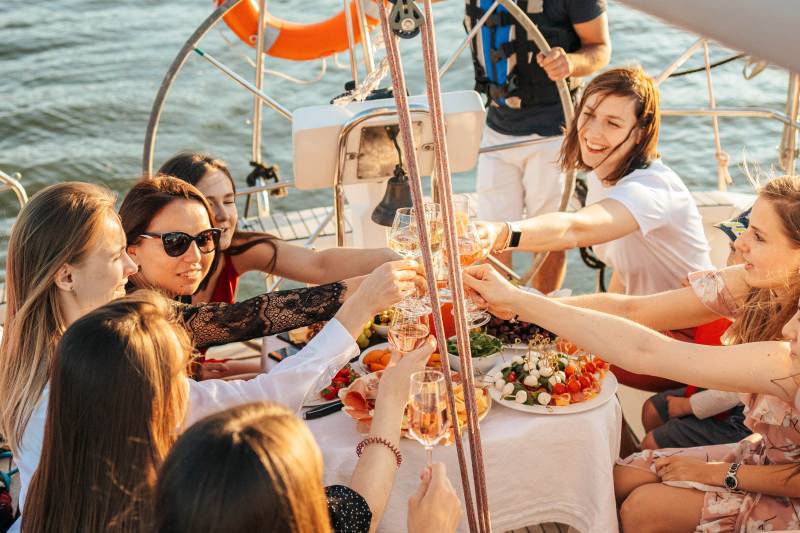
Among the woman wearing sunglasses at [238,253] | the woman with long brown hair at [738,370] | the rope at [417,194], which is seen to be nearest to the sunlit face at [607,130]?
the woman with long brown hair at [738,370]

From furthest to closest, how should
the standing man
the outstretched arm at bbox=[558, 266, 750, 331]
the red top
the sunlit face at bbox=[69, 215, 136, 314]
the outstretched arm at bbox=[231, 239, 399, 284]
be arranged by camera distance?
the standing man, the red top, the outstretched arm at bbox=[231, 239, 399, 284], the outstretched arm at bbox=[558, 266, 750, 331], the sunlit face at bbox=[69, 215, 136, 314]

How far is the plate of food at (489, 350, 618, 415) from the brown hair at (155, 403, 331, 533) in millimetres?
979

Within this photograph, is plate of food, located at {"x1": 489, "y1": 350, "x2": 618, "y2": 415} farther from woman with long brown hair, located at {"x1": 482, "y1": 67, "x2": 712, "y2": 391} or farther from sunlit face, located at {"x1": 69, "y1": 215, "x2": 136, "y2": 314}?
sunlit face, located at {"x1": 69, "y1": 215, "x2": 136, "y2": 314}

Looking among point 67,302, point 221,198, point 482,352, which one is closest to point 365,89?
point 221,198

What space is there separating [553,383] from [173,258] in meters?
0.97

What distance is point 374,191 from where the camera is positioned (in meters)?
2.80

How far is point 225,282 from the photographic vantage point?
2633mm

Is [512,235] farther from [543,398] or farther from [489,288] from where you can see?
[543,398]

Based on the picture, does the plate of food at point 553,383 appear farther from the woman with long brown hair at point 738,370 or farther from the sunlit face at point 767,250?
the sunlit face at point 767,250

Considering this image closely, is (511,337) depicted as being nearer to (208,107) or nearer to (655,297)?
(655,297)

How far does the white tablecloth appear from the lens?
6.33ft

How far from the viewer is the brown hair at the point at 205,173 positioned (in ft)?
8.18

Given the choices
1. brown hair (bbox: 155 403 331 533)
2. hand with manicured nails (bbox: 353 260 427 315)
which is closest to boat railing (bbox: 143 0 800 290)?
hand with manicured nails (bbox: 353 260 427 315)

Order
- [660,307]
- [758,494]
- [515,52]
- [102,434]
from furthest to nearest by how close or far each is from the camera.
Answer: [515,52]
[660,307]
[758,494]
[102,434]
